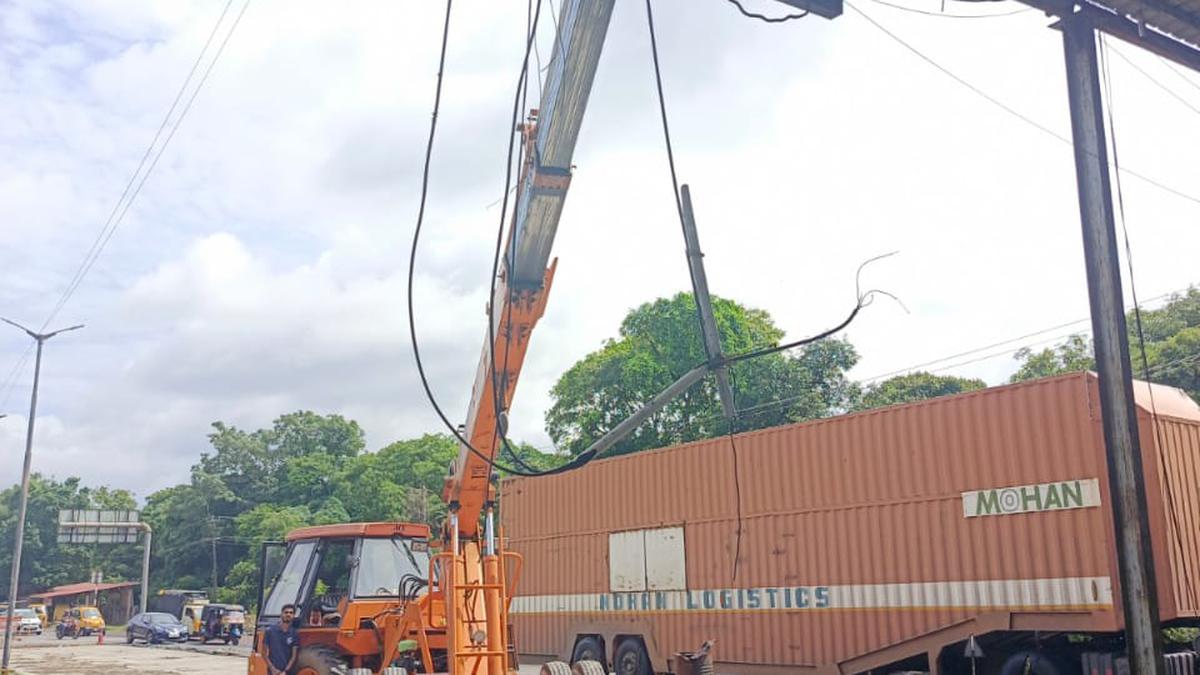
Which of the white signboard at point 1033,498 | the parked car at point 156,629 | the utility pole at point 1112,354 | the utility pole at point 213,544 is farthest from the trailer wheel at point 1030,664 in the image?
the utility pole at point 213,544

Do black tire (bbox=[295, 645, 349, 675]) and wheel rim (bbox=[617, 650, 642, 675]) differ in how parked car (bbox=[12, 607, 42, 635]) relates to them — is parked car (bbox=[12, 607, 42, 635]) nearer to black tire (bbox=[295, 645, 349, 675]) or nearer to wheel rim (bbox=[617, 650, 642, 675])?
wheel rim (bbox=[617, 650, 642, 675])

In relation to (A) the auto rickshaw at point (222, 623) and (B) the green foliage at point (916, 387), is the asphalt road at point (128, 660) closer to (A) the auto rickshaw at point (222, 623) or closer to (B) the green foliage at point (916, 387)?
(A) the auto rickshaw at point (222, 623)

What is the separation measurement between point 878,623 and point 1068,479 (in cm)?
276

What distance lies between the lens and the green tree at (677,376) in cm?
2972

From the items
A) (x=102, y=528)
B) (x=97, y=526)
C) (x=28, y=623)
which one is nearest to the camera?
(x=97, y=526)

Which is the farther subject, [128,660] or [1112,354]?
[128,660]

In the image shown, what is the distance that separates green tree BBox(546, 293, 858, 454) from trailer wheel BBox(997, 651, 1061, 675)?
1834cm

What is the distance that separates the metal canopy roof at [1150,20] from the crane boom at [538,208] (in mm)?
2871

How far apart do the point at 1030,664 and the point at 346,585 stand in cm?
666

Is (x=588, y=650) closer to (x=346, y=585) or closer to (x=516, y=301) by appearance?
(x=346, y=585)

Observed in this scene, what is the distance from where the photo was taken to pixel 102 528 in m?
48.4

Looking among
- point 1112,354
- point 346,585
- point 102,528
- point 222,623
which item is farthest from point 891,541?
point 102,528

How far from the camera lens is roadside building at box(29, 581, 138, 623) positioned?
6260cm

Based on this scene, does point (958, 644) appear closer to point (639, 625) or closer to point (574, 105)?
point (639, 625)
